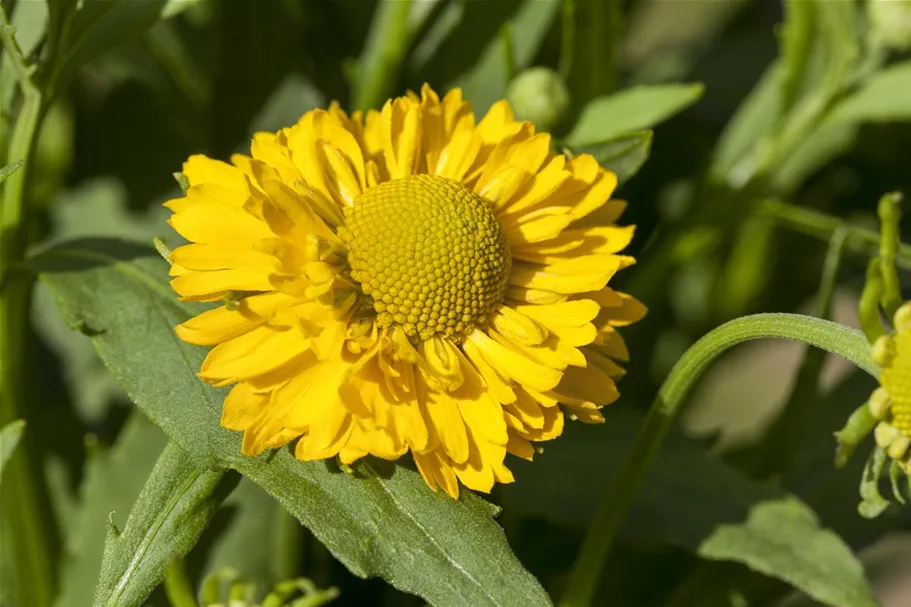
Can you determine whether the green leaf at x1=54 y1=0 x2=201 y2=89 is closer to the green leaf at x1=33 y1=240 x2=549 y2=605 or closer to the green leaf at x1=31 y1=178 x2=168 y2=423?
the green leaf at x1=33 y1=240 x2=549 y2=605

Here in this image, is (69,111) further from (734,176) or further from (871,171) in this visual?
(871,171)

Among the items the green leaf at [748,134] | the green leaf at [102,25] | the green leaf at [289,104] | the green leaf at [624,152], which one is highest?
the green leaf at [102,25]

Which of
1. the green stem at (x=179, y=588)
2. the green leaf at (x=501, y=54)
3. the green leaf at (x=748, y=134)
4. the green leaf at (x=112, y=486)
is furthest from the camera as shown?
the green leaf at (x=748, y=134)

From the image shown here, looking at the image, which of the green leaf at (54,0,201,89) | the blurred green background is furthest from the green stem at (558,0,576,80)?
the green leaf at (54,0,201,89)

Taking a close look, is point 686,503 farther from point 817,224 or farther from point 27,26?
point 27,26

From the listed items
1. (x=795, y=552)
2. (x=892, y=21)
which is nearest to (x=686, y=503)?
(x=795, y=552)

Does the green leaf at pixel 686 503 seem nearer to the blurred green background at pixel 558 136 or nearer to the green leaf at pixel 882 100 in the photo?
the blurred green background at pixel 558 136

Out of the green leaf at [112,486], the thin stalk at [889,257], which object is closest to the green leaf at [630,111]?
the thin stalk at [889,257]
